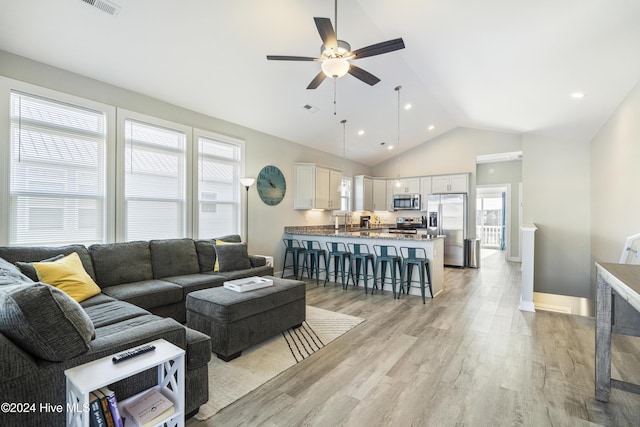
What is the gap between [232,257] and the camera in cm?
434

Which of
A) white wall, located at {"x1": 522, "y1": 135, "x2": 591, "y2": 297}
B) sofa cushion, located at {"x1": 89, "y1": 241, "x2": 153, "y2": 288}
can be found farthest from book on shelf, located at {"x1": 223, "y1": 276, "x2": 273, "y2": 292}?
white wall, located at {"x1": 522, "y1": 135, "x2": 591, "y2": 297}

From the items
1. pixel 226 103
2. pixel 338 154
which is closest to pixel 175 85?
pixel 226 103

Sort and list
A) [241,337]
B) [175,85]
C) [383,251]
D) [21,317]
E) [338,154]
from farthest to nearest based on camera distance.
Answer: [338,154], [383,251], [175,85], [241,337], [21,317]

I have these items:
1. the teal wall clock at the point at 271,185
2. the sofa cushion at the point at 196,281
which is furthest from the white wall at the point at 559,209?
the sofa cushion at the point at 196,281

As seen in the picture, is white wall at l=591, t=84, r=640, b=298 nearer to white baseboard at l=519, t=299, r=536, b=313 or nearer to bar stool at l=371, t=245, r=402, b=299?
white baseboard at l=519, t=299, r=536, b=313

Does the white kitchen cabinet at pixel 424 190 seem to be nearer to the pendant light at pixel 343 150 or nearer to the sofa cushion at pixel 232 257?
the pendant light at pixel 343 150

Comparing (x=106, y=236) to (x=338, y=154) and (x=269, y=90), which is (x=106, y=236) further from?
(x=338, y=154)

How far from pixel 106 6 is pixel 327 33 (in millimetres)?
2118

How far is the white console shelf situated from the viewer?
124 cm

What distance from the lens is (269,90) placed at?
15.0 feet

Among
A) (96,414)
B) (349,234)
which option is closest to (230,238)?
(349,234)

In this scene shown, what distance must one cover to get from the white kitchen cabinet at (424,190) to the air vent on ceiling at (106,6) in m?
7.30

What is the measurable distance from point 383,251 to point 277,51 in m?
3.43

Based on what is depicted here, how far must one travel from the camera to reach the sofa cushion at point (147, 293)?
306 centimetres
